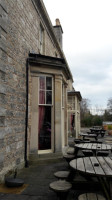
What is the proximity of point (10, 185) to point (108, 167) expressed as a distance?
2295 mm

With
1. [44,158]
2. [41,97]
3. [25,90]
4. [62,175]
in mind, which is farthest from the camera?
[41,97]

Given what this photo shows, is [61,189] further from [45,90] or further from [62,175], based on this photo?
[45,90]

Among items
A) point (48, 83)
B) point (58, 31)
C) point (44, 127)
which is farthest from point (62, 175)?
point (58, 31)

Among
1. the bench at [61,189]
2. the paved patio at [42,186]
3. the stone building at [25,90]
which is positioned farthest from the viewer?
the stone building at [25,90]

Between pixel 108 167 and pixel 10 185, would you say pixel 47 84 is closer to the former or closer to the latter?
pixel 10 185

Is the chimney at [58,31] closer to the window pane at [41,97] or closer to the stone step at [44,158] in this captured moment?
the window pane at [41,97]

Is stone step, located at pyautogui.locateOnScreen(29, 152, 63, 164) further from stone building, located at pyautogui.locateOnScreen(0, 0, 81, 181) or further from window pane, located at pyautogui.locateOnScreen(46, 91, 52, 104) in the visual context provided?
window pane, located at pyautogui.locateOnScreen(46, 91, 52, 104)

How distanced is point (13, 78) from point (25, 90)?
101cm

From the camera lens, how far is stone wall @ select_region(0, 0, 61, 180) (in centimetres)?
437

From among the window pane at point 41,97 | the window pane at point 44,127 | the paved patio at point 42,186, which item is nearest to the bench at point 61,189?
the paved patio at point 42,186

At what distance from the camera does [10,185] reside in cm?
402

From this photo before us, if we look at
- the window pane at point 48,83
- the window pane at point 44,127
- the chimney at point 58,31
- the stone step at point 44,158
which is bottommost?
the stone step at point 44,158

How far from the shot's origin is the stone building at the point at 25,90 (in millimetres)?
4531

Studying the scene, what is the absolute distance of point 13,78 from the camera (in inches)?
201
